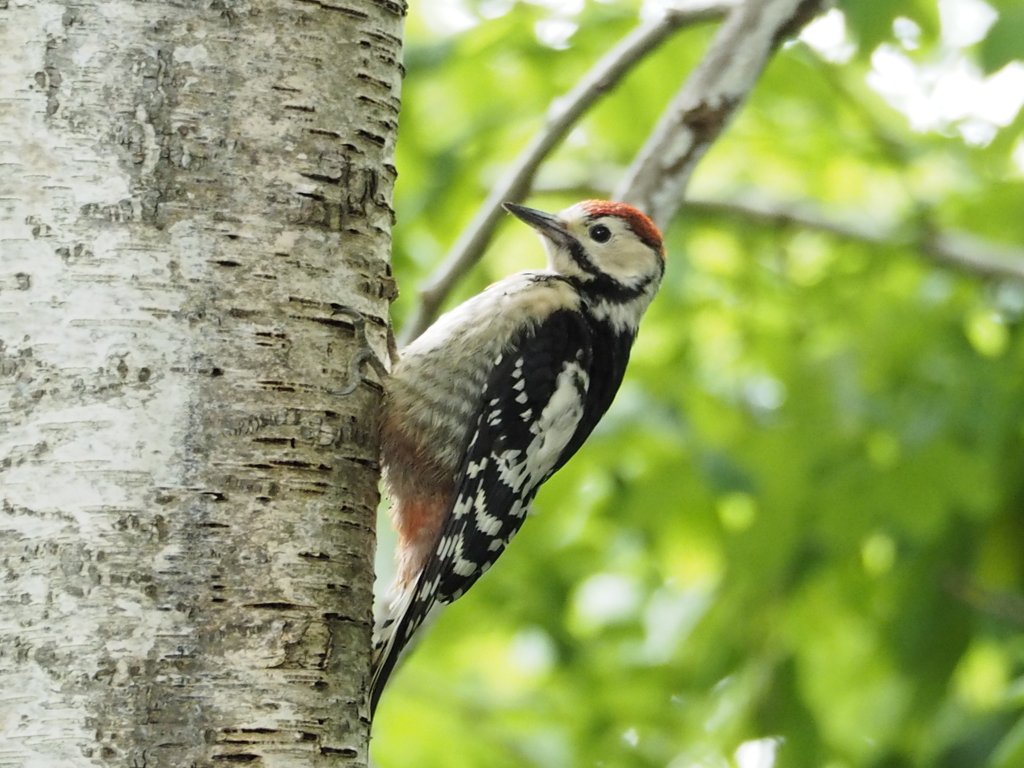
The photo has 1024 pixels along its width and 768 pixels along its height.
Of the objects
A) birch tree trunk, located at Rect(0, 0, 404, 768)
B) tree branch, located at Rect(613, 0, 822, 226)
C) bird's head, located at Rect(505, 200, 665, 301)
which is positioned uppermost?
bird's head, located at Rect(505, 200, 665, 301)

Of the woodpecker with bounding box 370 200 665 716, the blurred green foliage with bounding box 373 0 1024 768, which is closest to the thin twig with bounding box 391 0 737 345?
the woodpecker with bounding box 370 200 665 716

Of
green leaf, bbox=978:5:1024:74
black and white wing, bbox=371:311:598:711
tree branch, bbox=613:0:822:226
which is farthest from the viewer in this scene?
green leaf, bbox=978:5:1024:74

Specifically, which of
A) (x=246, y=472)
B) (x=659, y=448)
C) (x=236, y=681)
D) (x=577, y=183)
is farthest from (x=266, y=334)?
(x=577, y=183)

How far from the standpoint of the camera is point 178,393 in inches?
75.6

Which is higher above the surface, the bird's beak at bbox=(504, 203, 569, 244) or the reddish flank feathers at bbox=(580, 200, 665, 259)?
the bird's beak at bbox=(504, 203, 569, 244)

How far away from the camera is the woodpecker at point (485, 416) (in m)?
2.94

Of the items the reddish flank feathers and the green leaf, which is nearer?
the green leaf

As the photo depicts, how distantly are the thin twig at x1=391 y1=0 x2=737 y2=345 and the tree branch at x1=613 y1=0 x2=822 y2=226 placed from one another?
0.23m

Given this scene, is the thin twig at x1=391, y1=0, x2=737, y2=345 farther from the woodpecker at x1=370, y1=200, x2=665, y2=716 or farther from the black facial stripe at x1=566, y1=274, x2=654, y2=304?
the black facial stripe at x1=566, y1=274, x2=654, y2=304

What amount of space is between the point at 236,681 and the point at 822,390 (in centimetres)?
279

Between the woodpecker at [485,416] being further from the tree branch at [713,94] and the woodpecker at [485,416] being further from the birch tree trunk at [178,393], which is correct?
the birch tree trunk at [178,393]

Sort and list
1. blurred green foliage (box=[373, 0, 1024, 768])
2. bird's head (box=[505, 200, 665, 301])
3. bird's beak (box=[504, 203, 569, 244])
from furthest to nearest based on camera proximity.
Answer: blurred green foliage (box=[373, 0, 1024, 768])
bird's head (box=[505, 200, 665, 301])
bird's beak (box=[504, 203, 569, 244])

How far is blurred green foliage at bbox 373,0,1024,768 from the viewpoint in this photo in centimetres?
407

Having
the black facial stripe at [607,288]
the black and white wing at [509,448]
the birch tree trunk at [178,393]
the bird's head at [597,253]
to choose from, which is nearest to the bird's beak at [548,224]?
the bird's head at [597,253]
